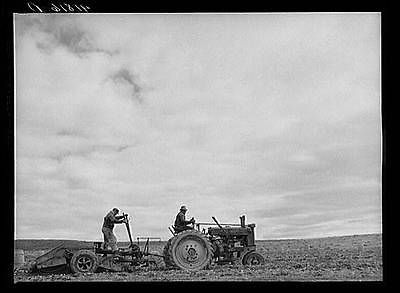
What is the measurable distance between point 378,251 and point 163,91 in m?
2.39

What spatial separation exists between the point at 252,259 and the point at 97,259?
1.40 metres

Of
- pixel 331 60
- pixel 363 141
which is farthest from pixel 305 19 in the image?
pixel 363 141

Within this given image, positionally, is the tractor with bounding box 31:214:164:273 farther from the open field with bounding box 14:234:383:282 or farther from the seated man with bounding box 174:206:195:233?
the seated man with bounding box 174:206:195:233

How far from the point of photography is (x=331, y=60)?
11531mm

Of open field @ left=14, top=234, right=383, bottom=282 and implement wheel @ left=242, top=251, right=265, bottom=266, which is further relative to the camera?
implement wheel @ left=242, top=251, right=265, bottom=266

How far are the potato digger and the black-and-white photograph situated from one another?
13mm

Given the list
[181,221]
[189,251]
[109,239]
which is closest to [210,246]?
[189,251]

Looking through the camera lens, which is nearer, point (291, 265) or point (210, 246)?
point (291, 265)

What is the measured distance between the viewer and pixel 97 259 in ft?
37.9

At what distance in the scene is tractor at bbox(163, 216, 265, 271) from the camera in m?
11.6

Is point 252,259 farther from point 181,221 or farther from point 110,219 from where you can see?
point 110,219

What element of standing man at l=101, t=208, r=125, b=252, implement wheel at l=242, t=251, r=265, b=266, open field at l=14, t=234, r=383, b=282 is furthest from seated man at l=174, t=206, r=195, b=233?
implement wheel at l=242, t=251, r=265, b=266

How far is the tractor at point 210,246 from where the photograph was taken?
1159 centimetres
